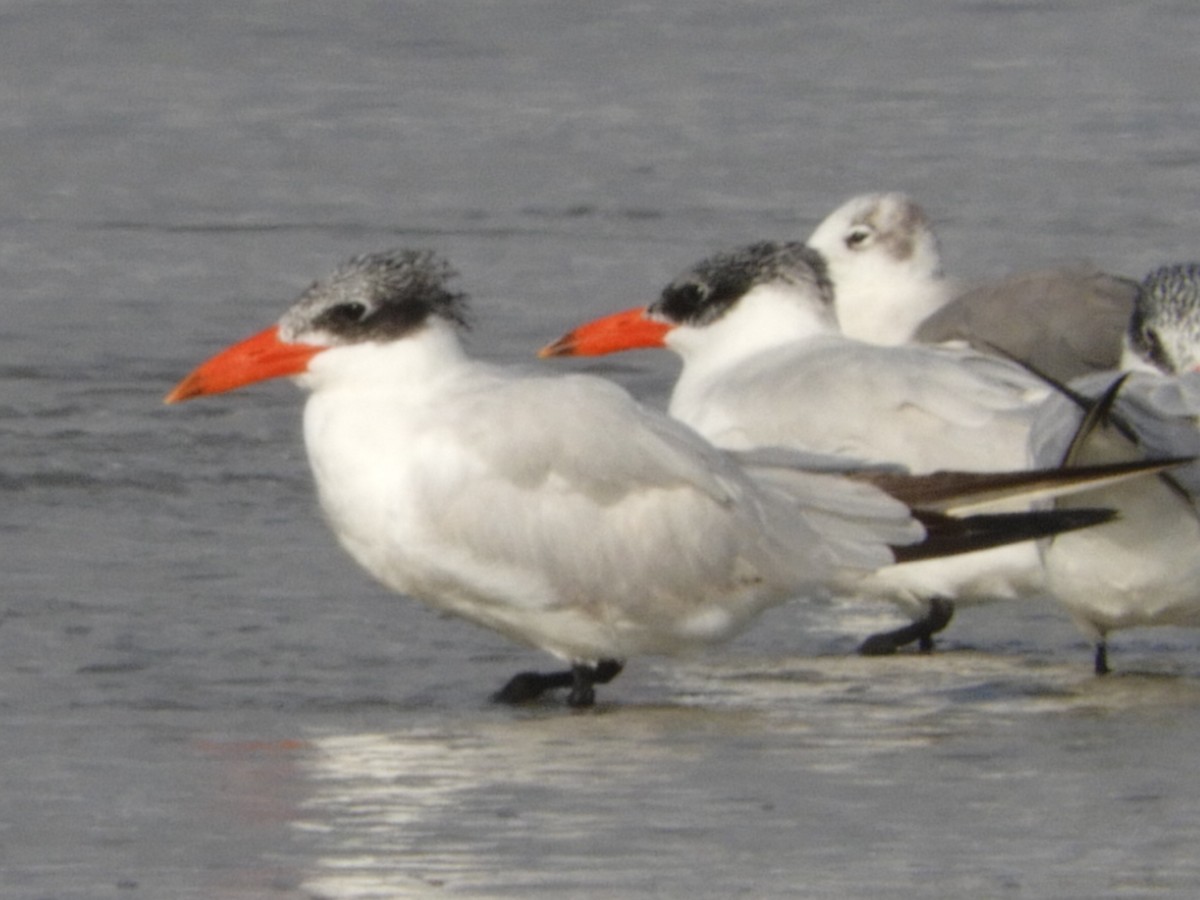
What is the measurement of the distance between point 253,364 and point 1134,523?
1689 mm

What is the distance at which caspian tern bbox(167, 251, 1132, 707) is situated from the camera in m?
5.80

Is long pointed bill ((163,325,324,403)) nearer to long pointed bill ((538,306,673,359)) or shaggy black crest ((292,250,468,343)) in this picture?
shaggy black crest ((292,250,468,343))

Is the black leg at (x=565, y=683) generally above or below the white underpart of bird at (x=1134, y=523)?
below

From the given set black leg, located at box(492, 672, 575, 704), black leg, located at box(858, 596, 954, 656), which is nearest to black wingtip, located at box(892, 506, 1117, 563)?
black leg, located at box(858, 596, 954, 656)

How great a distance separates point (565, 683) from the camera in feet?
19.5

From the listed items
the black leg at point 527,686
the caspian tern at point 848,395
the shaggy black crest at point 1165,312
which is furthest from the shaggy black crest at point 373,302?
the shaggy black crest at point 1165,312

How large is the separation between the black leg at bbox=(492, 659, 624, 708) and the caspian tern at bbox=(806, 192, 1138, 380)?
2063 millimetres

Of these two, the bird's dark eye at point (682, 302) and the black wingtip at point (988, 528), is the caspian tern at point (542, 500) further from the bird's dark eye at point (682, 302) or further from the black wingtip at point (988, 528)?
the bird's dark eye at point (682, 302)

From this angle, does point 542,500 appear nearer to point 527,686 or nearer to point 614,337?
point 527,686

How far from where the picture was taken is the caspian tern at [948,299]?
26.7 ft

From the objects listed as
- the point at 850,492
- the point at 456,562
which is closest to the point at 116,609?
the point at 456,562

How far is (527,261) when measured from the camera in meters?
10.3

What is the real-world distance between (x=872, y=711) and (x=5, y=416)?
3434mm

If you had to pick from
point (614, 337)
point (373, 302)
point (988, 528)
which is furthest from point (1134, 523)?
point (614, 337)
